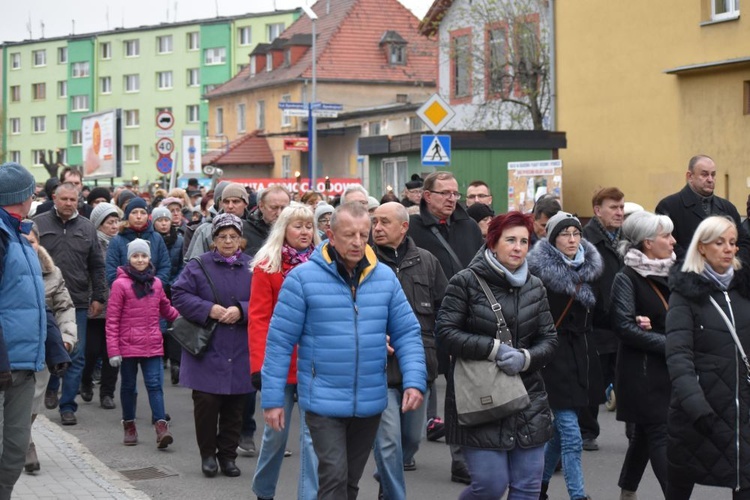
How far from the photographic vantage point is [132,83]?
96.0 m

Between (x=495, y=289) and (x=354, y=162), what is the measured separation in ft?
182

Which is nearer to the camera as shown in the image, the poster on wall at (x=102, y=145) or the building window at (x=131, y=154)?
the poster on wall at (x=102, y=145)

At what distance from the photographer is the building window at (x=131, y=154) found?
9469 centimetres

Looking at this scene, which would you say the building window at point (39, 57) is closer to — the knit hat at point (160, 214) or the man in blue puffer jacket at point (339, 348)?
the knit hat at point (160, 214)

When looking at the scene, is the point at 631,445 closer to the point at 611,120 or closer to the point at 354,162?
the point at 611,120

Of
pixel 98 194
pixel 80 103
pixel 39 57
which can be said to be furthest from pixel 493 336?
pixel 39 57

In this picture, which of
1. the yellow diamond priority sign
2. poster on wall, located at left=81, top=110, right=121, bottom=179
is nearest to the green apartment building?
poster on wall, located at left=81, top=110, right=121, bottom=179

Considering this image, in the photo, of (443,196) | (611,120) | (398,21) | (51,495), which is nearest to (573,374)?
(443,196)

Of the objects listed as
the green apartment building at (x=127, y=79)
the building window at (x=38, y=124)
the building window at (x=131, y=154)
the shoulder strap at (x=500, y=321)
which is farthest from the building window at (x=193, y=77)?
the shoulder strap at (x=500, y=321)

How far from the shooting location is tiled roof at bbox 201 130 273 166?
7231 cm

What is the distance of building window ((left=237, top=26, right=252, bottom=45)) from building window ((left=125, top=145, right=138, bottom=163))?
1150cm

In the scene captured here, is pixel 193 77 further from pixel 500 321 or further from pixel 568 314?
pixel 500 321

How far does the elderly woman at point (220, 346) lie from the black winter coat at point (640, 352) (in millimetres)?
2844

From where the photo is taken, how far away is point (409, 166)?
26703 millimetres
